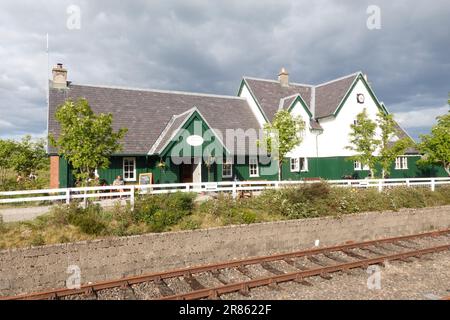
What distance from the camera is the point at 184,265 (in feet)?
33.7

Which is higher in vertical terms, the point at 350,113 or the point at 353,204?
the point at 350,113

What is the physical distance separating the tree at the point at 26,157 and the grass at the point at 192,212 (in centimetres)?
1550

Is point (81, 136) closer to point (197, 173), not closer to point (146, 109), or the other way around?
point (197, 173)

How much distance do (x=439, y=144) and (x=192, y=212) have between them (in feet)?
69.6

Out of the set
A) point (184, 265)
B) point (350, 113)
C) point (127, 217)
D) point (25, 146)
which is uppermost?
point (350, 113)

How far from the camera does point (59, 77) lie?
70.3ft

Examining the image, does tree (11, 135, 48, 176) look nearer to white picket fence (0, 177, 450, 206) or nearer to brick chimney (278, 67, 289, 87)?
white picket fence (0, 177, 450, 206)

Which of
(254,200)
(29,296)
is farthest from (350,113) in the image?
(29,296)

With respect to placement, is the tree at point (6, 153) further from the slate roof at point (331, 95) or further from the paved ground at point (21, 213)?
the slate roof at point (331, 95)

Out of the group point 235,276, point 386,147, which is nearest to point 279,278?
point 235,276

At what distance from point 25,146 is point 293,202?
74.7 feet

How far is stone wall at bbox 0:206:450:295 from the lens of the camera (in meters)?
8.47

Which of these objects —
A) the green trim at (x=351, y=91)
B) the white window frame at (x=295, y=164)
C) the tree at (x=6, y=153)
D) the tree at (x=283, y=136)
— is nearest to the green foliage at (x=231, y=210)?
the tree at (x=283, y=136)
